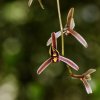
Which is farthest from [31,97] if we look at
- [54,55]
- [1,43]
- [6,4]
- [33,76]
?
[54,55]

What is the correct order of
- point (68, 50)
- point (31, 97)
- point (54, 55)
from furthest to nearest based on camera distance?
1. point (68, 50)
2. point (31, 97)
3. point (54, 55)

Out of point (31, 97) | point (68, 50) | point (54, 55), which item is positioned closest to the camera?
point (54, 55)

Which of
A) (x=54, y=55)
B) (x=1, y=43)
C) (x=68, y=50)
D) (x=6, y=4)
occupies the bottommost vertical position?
(x=54, y=55)

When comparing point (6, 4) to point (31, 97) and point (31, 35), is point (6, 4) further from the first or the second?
point (31, 97)

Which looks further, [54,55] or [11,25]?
[11,25]

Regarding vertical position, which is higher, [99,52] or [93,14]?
[93,14]

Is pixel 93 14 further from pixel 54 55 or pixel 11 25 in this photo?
pixel 54 55
